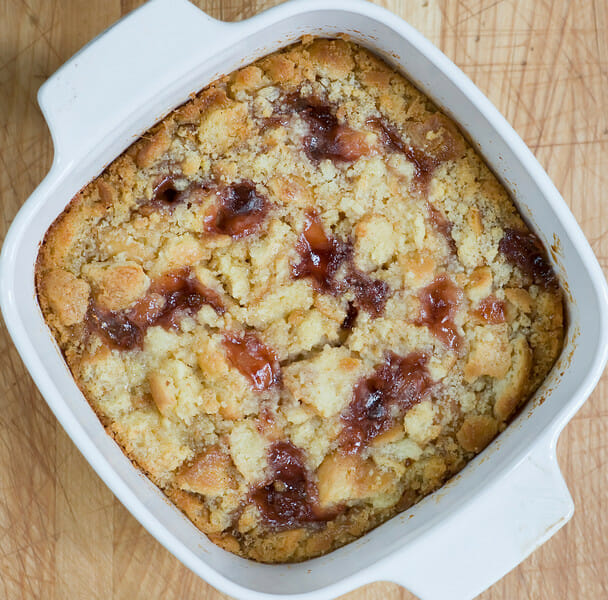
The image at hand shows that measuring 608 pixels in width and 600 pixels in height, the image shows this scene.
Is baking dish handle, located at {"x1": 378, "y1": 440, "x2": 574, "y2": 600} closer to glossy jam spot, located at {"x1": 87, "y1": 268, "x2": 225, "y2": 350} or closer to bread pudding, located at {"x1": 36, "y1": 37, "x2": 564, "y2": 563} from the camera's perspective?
bread pudding, located at {"x1": 36, "y1": 37, "x2": 564, "y2": 563}

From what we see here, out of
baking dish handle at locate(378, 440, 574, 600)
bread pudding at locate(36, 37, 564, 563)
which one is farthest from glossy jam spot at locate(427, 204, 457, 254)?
baking dish handle at locate(378, 440, 574, 600)

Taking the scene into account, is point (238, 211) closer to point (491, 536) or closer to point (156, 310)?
point (156, 310)

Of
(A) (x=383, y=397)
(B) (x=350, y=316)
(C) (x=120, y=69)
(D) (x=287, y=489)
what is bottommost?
(D) (x=287, y=489)

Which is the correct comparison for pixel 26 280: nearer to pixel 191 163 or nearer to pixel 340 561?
pixel 191 163

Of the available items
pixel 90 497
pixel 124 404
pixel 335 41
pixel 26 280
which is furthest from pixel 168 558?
pixel 335 41

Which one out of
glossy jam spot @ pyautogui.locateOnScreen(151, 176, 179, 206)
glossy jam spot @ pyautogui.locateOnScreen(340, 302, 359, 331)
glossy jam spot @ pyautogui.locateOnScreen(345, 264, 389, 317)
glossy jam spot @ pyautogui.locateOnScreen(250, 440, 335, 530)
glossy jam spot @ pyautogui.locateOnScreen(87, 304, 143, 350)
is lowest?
glossy jam spot @ pyautogui.locateOnScreen(250, 440, 335, 530)

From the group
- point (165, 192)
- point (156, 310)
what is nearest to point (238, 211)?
point (165, 192)
